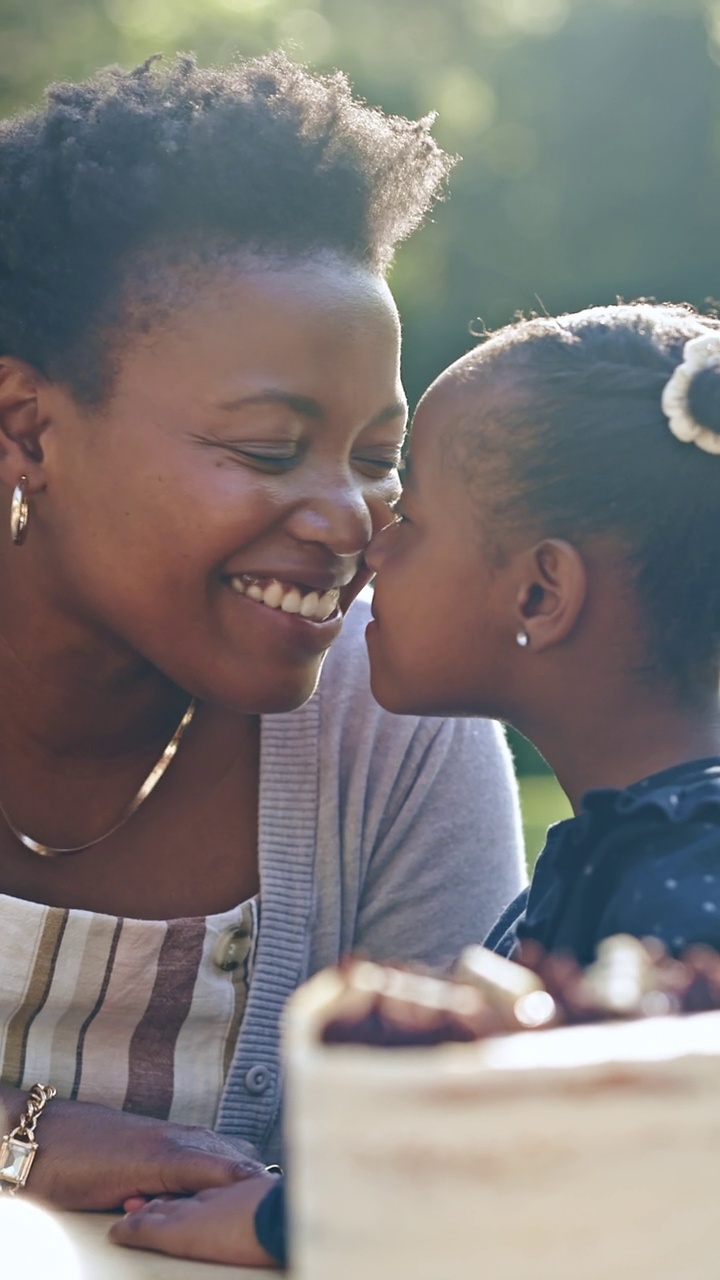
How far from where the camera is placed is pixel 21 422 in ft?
6.44

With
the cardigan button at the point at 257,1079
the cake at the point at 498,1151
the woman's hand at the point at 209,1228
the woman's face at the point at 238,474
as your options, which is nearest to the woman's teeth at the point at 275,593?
the woman's face at the point at 238,474

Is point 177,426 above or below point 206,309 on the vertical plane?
below

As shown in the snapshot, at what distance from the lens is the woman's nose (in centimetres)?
182

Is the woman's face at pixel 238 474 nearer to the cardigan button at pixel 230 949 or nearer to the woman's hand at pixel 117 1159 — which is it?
the cardigan button at pixel 230 949

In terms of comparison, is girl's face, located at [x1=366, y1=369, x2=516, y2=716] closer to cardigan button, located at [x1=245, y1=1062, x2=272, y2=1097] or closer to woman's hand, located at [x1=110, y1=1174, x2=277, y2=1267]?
cardigan button, located at [x1=245, y1=1062, x2=272, y2=1097]

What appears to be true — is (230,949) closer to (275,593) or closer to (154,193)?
(275,593)

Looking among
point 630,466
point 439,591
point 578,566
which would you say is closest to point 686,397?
point 630,466

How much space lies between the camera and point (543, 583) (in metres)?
1.72

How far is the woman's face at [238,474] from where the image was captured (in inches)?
71.1

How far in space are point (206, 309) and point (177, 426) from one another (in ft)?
0.45

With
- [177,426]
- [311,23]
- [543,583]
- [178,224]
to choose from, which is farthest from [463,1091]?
[311,23]

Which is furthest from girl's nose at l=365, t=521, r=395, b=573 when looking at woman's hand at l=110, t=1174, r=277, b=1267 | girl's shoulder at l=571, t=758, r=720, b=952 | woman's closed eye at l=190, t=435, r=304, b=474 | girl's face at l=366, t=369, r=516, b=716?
woman's hand at l=110, t=1174, r=277, b=1267

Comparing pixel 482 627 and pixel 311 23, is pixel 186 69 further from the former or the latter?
pixel 311 23

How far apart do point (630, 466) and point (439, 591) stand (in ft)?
0.87
